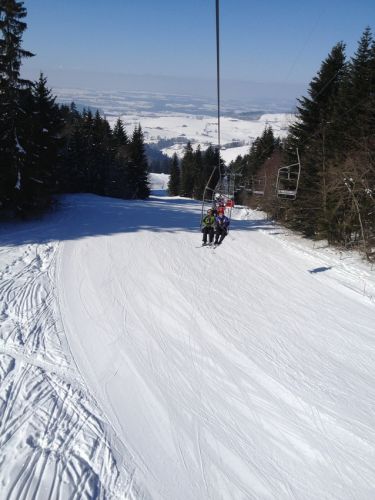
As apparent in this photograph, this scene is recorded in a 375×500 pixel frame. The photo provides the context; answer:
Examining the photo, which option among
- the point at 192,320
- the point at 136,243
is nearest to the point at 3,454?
the point at 192,320

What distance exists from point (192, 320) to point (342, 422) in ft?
18.3

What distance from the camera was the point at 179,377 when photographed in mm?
A: 9172

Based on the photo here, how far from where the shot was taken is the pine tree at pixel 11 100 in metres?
17.5

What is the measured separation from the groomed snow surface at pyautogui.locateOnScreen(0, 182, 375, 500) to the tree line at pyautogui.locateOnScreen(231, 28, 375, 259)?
343cm

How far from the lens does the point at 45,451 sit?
6445mm

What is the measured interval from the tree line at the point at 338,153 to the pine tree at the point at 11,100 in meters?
12.8

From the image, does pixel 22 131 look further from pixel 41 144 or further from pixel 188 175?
pixel 188 175

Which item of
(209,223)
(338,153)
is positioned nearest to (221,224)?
(209,223)

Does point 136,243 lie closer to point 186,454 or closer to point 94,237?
point 94,237

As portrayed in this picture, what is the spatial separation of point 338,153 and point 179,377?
16355 mm

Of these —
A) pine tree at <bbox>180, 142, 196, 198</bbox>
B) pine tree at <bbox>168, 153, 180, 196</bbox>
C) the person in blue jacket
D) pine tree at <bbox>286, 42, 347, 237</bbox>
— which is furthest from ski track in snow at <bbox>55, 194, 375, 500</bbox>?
pine tree at <bbox>168, 153, 180, 196</bbox>

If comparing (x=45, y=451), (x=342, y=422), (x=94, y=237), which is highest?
(x=94, y=237)

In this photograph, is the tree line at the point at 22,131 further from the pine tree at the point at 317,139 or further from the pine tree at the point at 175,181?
the pine tree at the point at 175,181

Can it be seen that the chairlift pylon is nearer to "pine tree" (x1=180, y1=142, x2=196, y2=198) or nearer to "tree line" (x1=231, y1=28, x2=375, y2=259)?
"tree line" (x1=231, y1=28, x2=375, y2=259)
